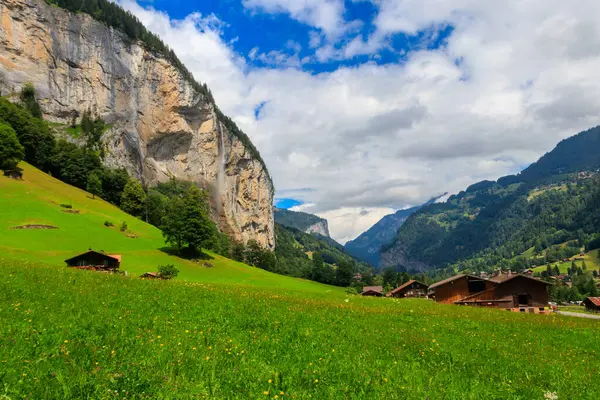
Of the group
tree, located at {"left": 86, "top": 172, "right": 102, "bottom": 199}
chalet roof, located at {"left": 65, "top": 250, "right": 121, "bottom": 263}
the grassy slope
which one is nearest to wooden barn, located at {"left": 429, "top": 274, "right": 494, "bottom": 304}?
the grassy slope

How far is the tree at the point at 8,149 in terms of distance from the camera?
88.4 metres

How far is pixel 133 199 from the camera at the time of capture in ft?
396

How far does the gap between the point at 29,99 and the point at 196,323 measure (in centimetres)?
15892

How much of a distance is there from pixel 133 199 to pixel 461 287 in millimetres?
103438

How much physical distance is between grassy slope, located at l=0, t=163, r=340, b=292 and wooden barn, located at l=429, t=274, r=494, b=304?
25.6 metres

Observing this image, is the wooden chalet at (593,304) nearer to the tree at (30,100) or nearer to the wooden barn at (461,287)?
the wooden barn at (461,287)

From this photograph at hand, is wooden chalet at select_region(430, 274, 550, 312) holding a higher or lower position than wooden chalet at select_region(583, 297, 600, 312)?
higher

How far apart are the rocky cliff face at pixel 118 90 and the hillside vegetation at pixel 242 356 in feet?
478

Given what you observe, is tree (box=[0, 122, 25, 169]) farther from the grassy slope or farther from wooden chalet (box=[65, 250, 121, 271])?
wooden chalet (box=[65, 250, 121, 271])

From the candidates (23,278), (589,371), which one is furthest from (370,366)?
(23,278)

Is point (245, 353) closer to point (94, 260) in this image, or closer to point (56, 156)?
point (94, 260)

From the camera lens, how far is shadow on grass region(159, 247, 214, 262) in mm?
82250

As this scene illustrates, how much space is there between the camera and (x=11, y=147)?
9006cm

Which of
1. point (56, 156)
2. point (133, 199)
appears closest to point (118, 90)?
point (56, 156)
